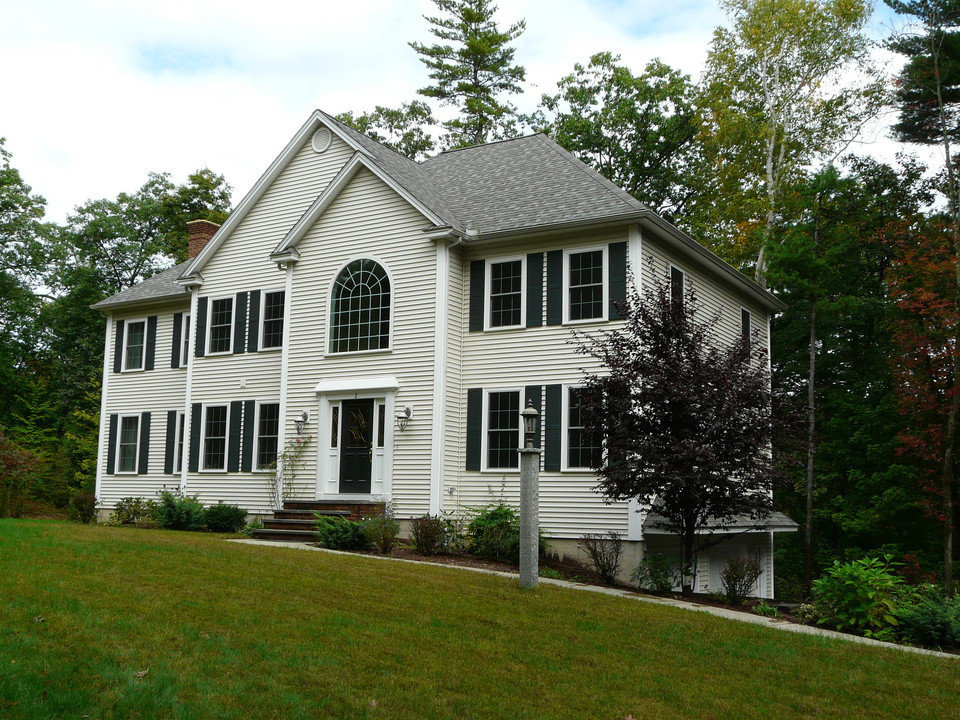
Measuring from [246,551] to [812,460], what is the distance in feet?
57.9

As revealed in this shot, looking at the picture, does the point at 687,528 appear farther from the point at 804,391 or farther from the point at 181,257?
the point at 181,257

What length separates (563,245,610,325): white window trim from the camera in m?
16.9

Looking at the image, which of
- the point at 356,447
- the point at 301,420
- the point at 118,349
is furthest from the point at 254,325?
the point at 118,349

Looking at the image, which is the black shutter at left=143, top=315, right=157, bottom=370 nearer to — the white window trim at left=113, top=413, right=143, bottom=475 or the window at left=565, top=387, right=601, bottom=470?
the white window trim at left=113, top=413, right=143, bottom=475

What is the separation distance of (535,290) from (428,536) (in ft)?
17.2

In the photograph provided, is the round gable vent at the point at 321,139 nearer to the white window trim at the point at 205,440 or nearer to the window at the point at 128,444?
the white window trim at the point at 205,440

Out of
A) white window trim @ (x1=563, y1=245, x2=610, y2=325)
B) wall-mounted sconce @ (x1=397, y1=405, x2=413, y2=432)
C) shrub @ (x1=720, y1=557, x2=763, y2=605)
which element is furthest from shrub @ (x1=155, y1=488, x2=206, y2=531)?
shrub @ (x1=720, y1=557, x2=763, y2=605)

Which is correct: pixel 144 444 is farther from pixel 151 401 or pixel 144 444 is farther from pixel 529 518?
pixel 529 518

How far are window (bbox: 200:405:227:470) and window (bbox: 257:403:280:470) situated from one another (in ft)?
3.69

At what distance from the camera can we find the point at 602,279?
17.1 m

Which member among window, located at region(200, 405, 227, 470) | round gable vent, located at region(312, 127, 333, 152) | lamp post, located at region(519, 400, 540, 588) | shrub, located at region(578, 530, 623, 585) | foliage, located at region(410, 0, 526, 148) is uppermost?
foliage, located at region(410, 0, 526, 148)

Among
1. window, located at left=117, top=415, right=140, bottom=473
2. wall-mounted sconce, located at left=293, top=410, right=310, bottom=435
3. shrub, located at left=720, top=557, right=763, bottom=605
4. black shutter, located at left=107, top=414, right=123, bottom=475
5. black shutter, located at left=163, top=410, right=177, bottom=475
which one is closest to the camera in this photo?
shrub, located at left=720, top=557, right=763, bottom=605

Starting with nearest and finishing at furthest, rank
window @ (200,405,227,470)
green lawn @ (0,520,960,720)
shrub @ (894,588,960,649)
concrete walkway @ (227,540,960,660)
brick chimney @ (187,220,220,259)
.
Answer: green lawn @ (0,520,960,720)
concrete walkway @ (227,540,960,660)
shrub @ (894,588,960,649)
window @ (200,405,227,470)
brick chimney @ (187,220,220,259)

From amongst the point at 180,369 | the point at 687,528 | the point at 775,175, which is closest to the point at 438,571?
the point at 687,528
